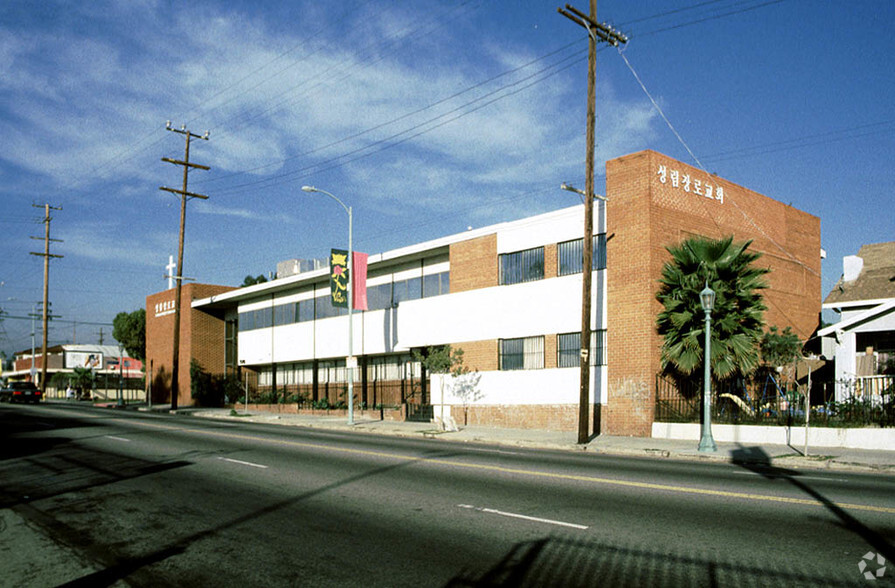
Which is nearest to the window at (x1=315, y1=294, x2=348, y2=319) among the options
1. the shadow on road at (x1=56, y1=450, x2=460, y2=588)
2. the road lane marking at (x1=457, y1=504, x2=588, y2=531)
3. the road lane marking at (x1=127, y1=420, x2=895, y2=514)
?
the road lane marking at (x1=127, y1=420, x2=895, y2=514)

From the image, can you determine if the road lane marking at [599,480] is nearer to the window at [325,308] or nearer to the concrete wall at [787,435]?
the concrete wall at [787,435]

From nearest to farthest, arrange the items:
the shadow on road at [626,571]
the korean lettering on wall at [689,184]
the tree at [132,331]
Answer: the shadow on road at [626,571] < the korean lettering on wall at [689,184] < the tree at [132,331]

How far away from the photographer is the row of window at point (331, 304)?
35.1 metres

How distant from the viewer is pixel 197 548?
327 inches

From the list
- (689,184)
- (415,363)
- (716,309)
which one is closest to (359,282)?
(415,363)

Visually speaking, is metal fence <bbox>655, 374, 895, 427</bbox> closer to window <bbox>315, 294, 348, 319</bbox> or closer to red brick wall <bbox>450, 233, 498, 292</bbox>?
red brick wall <bbox>450, 233, 498, 292</bbox>

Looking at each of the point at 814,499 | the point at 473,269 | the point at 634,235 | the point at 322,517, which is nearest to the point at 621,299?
the point at 634,235

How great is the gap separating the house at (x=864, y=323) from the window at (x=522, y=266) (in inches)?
406

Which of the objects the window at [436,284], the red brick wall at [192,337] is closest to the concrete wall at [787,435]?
the window at [436,284]

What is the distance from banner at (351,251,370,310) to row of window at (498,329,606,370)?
7.55 metres

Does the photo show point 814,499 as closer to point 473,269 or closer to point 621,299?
point 621,299

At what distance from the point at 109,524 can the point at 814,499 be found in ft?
31.5

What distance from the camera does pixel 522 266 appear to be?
30.1 m

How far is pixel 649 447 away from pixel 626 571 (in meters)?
14.5
